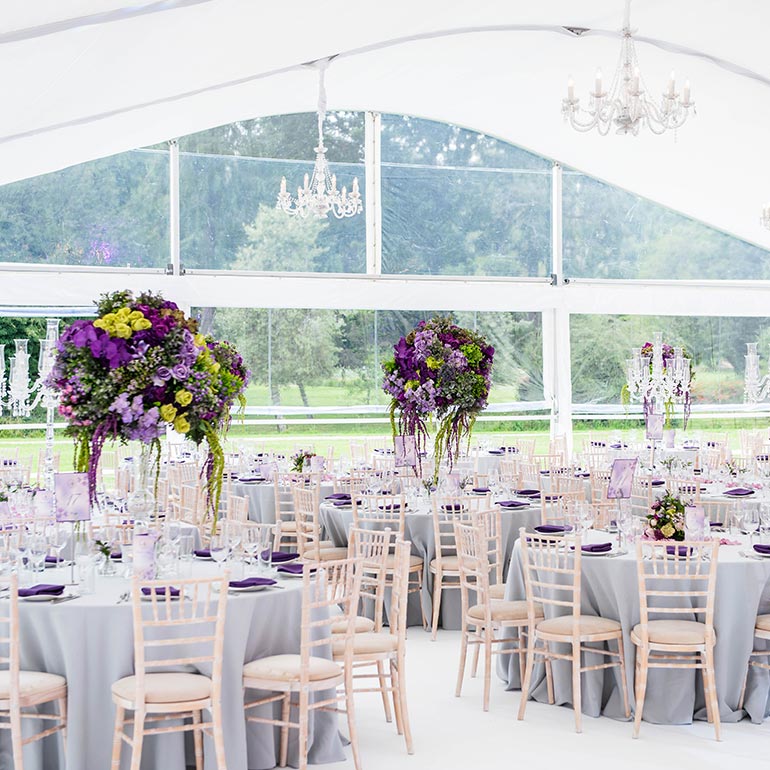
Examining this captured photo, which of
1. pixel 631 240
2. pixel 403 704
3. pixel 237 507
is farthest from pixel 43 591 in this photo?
pixel 631 240

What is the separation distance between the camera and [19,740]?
14.5ft

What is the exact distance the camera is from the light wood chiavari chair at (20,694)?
4.41 m

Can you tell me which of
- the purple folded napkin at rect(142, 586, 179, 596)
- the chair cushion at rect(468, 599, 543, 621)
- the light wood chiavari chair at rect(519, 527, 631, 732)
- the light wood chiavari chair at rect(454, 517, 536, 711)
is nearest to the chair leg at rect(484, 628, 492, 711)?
the light wood chiavari chair at rect(454, 517, 536, 711)

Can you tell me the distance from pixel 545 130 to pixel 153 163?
5.14 metres

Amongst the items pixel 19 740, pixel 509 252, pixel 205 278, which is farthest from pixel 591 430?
pixel 19 740

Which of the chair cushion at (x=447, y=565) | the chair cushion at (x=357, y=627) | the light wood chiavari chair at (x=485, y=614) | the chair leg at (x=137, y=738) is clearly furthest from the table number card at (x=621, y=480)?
the chair leg at (x=137, y=738)

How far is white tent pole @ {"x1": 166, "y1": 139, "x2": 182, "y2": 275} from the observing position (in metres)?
14.1

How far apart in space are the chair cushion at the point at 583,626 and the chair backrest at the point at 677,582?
0.55ft

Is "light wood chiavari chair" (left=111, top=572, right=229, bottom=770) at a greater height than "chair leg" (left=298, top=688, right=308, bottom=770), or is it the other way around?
"light wood chiavari chair" (left=111, top=572, right=229, bottom=770)

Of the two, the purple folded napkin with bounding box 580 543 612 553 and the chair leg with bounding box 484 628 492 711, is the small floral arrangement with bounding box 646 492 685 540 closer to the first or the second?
the purple folded napkin with bounding box 580 543 612 553

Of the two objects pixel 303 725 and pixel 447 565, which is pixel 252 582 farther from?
pixel 447 565

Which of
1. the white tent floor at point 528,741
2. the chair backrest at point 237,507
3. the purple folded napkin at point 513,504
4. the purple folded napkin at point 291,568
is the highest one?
the chair backrest at point 237,507

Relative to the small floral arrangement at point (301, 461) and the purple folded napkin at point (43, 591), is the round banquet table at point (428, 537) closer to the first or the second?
the small floral arrangement at point (301, 461)

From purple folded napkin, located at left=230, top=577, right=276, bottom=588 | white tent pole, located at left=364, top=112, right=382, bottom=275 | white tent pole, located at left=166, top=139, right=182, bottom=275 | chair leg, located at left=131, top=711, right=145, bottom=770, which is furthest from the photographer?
white tent pole, located at left=364, top=112, right=382, bottom=275
